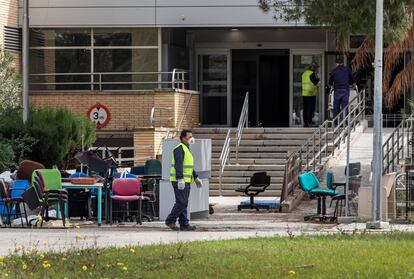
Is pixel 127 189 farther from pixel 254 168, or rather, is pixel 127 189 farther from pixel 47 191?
pixel 254 168

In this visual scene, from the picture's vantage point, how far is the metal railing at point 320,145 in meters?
27.9

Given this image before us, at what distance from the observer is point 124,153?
37.9 meters

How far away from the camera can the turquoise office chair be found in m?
23.8

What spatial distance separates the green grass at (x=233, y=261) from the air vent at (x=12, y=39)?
23762 mm

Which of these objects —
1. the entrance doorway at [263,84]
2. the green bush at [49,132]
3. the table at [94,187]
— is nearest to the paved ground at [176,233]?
the table at [94,187]

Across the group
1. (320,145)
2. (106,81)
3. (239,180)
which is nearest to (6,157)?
(239,180)

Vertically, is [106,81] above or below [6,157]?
above

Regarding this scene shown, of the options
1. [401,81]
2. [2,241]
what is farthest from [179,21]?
[2,241]

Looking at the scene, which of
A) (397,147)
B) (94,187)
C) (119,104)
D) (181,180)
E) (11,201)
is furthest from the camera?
(119,104)

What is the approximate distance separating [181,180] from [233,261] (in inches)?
265

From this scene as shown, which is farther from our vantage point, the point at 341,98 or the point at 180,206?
the point at 341,98

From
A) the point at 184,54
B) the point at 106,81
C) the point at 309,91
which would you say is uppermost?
A: the point at 184,54

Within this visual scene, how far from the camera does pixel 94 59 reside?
40.8m

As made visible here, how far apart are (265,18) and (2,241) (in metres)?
21.9
